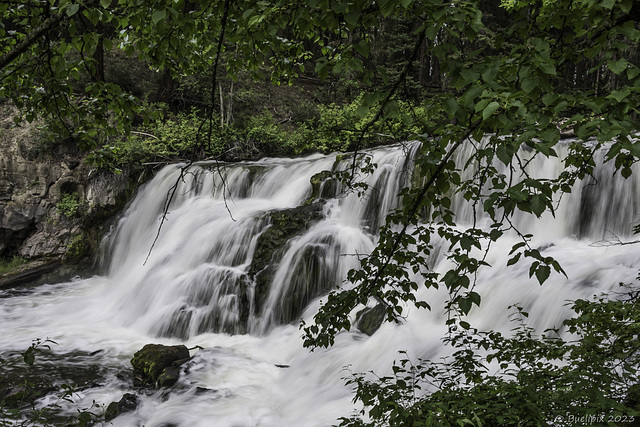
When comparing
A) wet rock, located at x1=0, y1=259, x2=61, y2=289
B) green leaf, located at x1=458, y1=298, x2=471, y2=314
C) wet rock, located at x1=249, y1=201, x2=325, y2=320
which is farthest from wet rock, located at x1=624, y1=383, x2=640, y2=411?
wet rock, located at x1=0, y1=259, x2=61, y2=289

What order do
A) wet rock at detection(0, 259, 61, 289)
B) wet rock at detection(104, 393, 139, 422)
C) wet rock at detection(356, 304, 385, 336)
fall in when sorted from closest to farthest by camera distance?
1. wet rock at detection(104, 393, 139, 422)
2. wet rock at detection(356, 304, 385, 336)
3. wet rock at detection(0, 259, 61, 289)

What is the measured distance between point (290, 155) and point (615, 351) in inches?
532

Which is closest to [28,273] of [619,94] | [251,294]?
[251,294]

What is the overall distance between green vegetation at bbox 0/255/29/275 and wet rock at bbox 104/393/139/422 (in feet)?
29.0

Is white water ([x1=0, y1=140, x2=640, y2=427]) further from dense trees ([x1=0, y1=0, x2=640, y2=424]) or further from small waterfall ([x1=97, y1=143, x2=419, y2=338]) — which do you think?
dense trees ([x1=0, y1=0, x2=640, y2=424])

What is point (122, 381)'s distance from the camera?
6.22 meters

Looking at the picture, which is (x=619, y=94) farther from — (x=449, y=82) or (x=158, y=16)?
(x=158, y=16)

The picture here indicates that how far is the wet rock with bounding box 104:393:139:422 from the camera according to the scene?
5310 millimetres

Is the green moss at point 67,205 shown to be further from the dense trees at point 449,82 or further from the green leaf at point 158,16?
the green leaf at point 158,16

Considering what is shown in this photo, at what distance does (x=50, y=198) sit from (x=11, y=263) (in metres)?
→ 2.16

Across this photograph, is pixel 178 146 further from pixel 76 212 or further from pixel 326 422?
pixel 326 422

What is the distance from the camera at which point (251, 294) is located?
26.3ft

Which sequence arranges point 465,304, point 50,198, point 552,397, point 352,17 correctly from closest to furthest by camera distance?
point 352,17
point 465,304
point 552,397
point 50,198

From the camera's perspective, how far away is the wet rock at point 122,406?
17.4 feet
